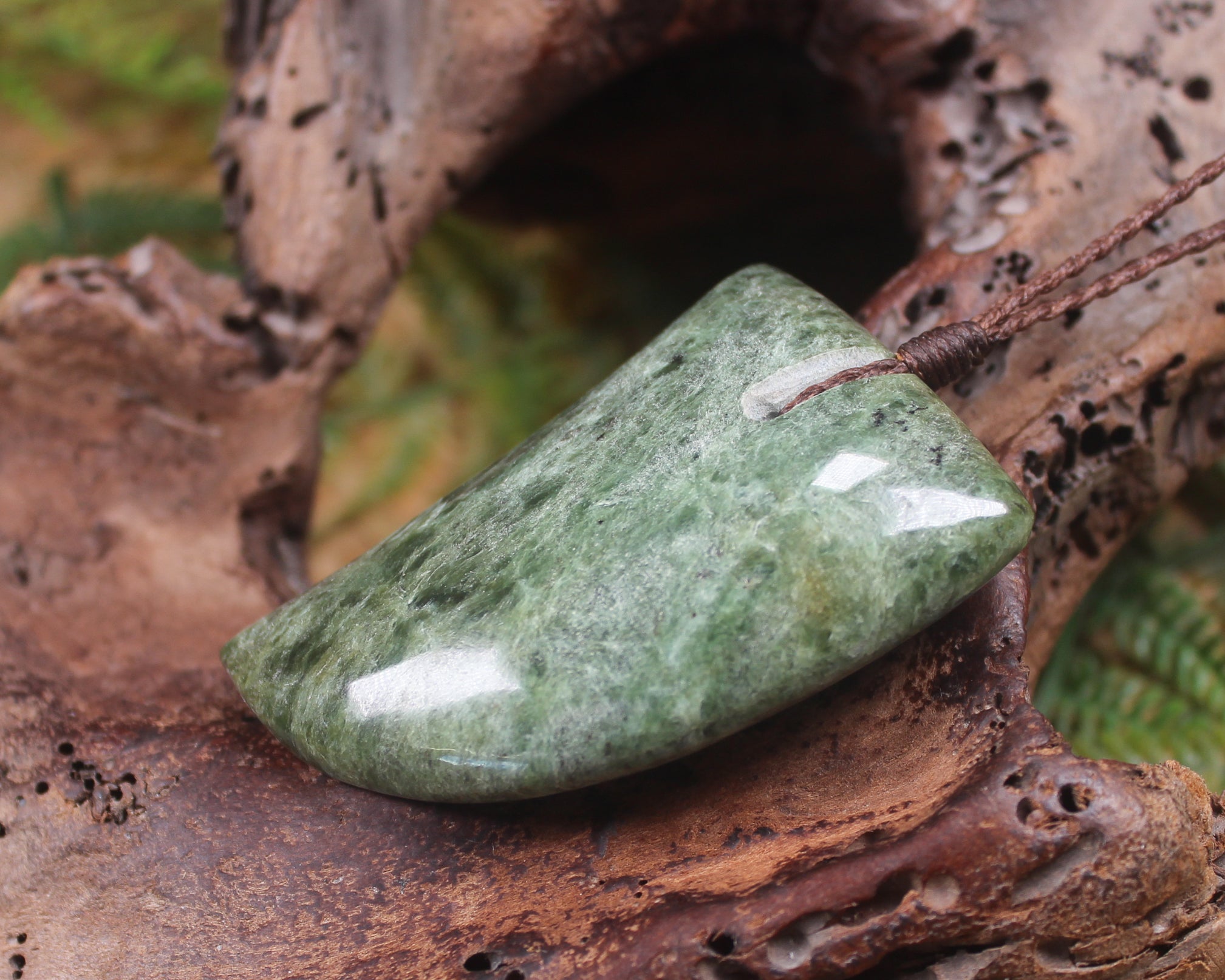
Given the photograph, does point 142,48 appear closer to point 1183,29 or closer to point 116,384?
point 116,384

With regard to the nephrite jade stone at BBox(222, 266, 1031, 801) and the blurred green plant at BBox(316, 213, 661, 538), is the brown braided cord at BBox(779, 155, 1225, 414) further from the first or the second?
the blurred green plant at BBox(316, 213, 661, 538)

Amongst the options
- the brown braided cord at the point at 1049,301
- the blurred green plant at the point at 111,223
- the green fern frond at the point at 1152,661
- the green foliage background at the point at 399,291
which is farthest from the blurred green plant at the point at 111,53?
the green fern frond at the point at 1152,661

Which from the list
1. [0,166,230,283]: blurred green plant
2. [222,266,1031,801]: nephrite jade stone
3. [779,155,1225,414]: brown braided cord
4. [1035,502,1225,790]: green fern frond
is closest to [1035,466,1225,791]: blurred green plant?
[1035,502,1225,790]: green fern frond

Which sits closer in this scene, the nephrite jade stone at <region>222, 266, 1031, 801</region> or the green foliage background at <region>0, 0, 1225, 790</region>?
the nephrite jade stone at <region>222, 266, 1031, 801</region>

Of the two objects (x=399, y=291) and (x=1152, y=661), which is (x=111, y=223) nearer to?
(x=399, y=291)

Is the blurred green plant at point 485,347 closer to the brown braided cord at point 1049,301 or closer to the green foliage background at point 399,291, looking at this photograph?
the green foliage background at point 399,291

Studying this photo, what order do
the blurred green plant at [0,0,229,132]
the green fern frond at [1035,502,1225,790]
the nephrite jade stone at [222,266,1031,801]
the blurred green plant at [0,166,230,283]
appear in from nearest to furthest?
1. the nephrite jade stone at [222,266,1031,801]
2. the green fern frond at [1035,502,1225,790]
3. the blurred green plant at [0,166,230,283]
4. the blurred green plant at [0,0,229,132]

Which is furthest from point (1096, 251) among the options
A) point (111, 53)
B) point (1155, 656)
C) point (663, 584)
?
point (111, 53)
